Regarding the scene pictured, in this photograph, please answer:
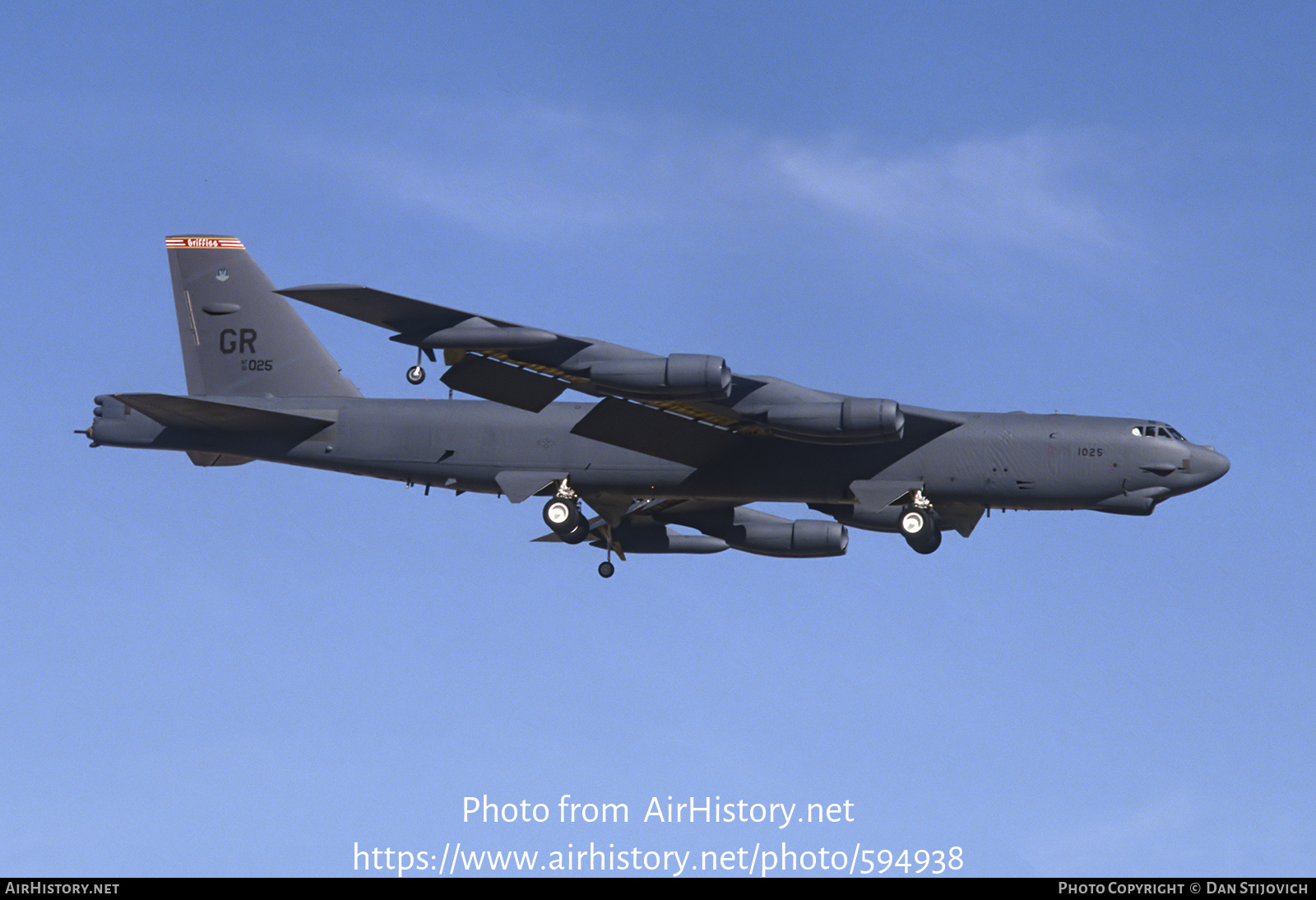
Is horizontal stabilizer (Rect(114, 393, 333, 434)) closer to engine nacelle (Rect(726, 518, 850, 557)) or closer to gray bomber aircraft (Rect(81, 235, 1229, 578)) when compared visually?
gray bomber aircraft (Rect(81, 235, 1229, 578))

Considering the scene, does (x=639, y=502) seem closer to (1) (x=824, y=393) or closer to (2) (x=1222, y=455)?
(1) (x=824, y=393)

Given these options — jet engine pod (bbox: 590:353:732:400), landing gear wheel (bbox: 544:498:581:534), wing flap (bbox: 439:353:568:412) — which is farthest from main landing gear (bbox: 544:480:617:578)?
jet engine pod (bbox: 590:353:732:400)

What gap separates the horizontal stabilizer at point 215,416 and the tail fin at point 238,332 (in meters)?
1.71

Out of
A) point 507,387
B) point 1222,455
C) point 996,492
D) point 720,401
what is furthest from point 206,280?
point 1222,455

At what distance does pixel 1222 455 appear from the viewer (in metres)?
28.1

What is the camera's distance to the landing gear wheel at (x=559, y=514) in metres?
29.9

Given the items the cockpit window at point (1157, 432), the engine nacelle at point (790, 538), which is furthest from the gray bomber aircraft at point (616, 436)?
the engine nacelle at point (790, 538)

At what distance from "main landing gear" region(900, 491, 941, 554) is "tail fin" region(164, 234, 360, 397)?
1098cm

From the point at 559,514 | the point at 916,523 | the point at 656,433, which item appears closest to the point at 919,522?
the point at 916,523

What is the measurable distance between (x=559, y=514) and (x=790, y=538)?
581 centimetres

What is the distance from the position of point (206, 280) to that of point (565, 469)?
917cm

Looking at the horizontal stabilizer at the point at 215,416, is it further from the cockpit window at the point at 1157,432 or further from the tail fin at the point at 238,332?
the cockpit window at the point at 1157,432

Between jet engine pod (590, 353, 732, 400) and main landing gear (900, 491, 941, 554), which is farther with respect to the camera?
main landing gear (900, 491, 941, 554)

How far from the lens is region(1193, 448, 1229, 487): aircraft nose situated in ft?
91.6
